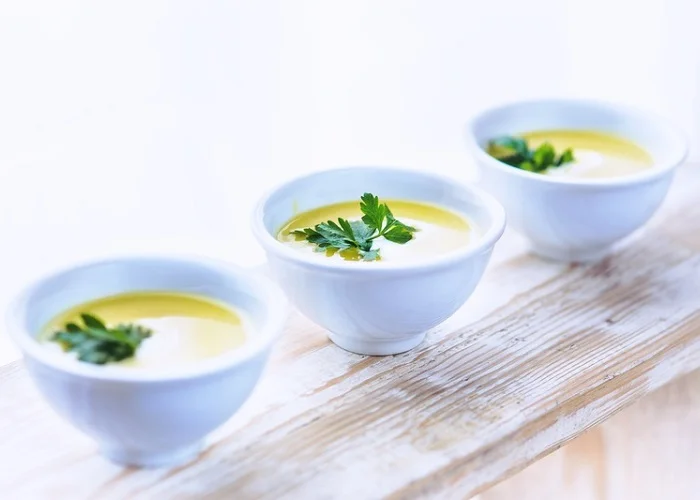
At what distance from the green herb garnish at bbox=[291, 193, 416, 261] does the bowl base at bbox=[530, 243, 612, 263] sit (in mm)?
255

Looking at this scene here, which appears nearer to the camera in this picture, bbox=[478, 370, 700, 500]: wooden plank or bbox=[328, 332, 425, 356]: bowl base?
bbox=[328, 332, 425, 356]: bowl base

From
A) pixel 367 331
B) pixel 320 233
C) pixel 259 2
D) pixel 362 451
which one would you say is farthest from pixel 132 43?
pixel 362 451

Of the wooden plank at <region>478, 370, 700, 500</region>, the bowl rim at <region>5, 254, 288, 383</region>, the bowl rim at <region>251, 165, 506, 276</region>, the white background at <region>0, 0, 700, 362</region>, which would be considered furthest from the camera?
the wooden plank at <region>478, 370, 700, 500</region>

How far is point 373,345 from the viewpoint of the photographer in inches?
43.4

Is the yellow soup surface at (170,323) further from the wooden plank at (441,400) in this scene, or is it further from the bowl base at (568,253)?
the bowl base at (568,253)

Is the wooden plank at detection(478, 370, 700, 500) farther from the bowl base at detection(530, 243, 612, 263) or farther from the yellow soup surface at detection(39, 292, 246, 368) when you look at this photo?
the yellow soup surface at detection(39, 292, 246, 368)

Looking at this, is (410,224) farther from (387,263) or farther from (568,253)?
(568,253)

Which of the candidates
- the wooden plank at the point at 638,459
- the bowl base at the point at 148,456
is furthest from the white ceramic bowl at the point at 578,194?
the bowl base at the point at 148,456

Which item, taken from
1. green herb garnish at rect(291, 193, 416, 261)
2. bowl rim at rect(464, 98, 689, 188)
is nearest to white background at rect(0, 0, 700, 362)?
bowl rim at rect(464, 98, 689, 188)

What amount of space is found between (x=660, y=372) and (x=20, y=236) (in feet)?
2.37

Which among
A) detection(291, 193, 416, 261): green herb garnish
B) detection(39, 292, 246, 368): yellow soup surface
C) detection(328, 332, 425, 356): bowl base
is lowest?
detection(328, 332, 425, 356): bowl base

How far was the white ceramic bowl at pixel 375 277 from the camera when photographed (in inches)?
39.2

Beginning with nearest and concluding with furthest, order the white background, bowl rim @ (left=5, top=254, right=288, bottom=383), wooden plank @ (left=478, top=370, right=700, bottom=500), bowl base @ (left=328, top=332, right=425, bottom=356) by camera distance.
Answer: bowl rim @ (left=5, top=254, right=288, bottom=383) → bowl base @ (left=328, top=332, right=425, bottom=356) → the white background → wooden plank @ (left=478, top=370, right=700, bottom=500)

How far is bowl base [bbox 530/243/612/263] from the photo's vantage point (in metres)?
1.29
